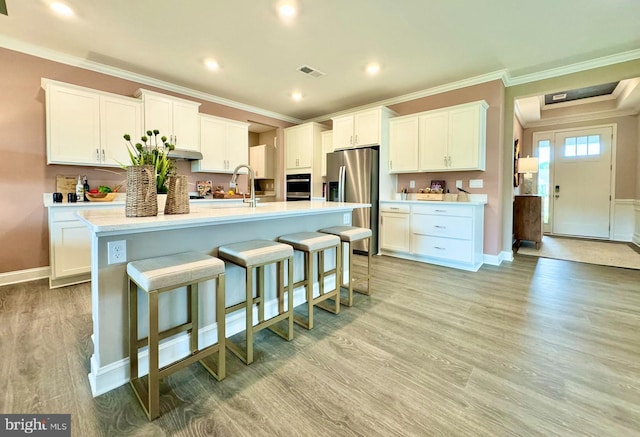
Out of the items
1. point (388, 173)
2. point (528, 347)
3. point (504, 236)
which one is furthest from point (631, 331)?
point (388, 173)

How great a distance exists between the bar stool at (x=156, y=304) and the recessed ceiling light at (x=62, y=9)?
261 centimetres

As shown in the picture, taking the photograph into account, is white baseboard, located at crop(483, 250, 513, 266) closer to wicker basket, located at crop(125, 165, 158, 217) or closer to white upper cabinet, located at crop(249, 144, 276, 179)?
wicker basket, located at crop(125, 165, 158, 217)

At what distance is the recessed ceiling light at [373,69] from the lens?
3539mm

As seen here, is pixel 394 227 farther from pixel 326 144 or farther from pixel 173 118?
pixel 173 118

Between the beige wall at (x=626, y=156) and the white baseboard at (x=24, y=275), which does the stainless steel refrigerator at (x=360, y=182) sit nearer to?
the white baseboard at (x=24, y=275)

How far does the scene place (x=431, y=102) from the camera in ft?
14.4

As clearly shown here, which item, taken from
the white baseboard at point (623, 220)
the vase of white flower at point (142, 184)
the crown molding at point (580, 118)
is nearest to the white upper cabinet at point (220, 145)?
the vase of white flower at point (142, 184)

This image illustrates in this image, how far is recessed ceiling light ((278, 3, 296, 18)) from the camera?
2.40 metres

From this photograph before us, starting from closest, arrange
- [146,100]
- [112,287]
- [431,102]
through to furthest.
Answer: [112,287] < [146,100] < [431,102]

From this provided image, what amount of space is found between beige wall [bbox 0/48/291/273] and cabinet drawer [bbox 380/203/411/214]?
371 cm

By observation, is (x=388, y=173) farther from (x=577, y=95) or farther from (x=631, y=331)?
(x=577, y=95)

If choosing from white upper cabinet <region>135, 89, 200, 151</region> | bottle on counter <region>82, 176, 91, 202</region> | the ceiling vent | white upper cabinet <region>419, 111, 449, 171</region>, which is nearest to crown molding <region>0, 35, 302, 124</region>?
white upper cabinet <region>135, 89, 200, 151</region>

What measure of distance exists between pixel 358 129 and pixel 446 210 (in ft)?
6.44

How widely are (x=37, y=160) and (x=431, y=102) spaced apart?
5.29m
